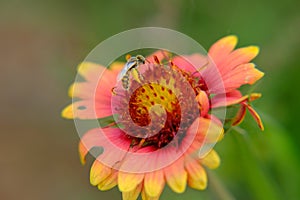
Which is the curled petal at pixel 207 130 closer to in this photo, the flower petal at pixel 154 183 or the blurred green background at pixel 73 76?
the flower petal at pixel 154 183

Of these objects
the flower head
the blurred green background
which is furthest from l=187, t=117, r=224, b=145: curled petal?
the blurred green background

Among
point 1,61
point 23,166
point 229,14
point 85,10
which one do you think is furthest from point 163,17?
point 1,61

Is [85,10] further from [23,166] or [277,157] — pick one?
[277,157]

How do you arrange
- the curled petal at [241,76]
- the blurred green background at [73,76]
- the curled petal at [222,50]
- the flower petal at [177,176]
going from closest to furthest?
the flower petal at [177,176], the curled petal at [241,76], the curled petal at [222,50], the blurred green background at [73,76]

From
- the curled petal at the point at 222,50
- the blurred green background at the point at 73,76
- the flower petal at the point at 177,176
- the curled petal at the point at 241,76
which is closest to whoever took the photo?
the flower petal at the point at 177,176

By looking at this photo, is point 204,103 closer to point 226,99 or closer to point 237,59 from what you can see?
point 226,99

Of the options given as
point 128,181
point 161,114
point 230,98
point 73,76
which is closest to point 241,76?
point 230,98

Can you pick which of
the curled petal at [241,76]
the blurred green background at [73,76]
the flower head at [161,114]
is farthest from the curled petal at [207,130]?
the blurred green background at [73,76]
